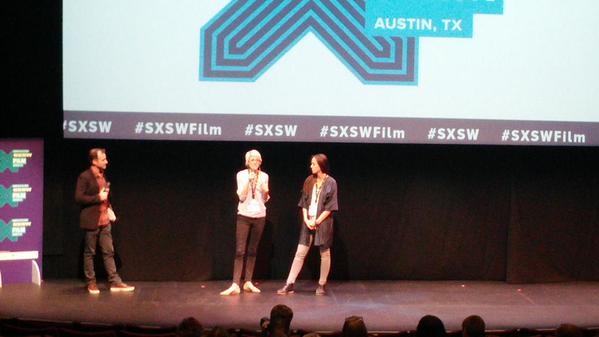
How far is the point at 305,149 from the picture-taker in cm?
800

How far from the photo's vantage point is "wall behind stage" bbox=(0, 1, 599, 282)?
7.85 metres

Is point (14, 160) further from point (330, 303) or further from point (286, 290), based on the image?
point (330, 303)

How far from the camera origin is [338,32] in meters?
7.44

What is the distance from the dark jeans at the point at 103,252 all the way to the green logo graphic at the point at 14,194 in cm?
73

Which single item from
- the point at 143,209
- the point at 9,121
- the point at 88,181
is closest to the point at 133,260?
the point at 143,209

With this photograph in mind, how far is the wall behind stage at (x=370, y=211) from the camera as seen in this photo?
25.9ft

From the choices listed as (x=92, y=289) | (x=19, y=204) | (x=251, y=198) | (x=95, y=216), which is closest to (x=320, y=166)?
(x=251, y=198)

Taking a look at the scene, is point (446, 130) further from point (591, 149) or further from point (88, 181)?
point (88, 181)

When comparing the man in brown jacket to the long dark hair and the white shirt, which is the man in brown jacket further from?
the long dark hair

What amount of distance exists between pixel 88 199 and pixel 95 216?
6.7 inches

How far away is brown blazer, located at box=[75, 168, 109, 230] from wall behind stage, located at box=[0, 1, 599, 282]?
63cm

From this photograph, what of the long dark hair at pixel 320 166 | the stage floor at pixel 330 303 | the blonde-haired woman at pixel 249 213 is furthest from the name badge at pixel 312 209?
the stage floor at pixel 330 303

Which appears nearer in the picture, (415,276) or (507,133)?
(507,133)

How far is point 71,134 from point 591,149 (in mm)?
4714
